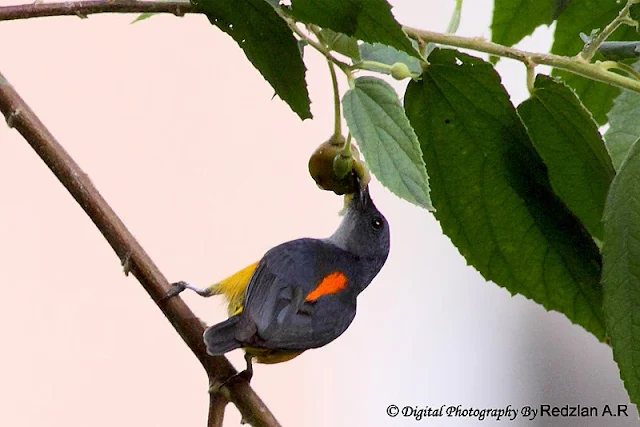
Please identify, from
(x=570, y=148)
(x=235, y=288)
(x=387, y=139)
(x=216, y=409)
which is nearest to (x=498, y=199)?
(x=570, y=148)

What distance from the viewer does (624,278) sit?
2.01 feet

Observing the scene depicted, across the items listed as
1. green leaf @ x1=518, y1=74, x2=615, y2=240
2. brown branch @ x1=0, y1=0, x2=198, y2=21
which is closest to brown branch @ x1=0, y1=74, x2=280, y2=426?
brown branch @ x1=0, y1=0, x2=198, y2=21

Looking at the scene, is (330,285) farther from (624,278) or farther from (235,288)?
(624,278)

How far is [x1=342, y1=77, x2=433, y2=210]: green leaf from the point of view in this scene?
53cm

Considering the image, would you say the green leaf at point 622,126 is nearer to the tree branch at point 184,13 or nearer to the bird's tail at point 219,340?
the tree branch at point 184,13

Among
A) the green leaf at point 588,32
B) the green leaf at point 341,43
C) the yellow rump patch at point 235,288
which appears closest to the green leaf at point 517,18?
the green leaf at point 588,32

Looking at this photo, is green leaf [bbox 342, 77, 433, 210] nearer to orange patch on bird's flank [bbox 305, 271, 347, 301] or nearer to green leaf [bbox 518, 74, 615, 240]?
green leaf [bbox 518, 74, 615, 240]

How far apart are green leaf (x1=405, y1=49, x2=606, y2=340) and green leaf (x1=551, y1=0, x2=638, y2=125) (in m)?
0.21

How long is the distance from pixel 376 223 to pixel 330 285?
0.15 metres

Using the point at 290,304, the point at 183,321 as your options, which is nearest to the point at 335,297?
the point at 290,304

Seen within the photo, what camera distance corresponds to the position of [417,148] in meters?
0.54

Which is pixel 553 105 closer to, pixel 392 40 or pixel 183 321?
pixel 392 40

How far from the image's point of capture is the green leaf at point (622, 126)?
29.0 inches

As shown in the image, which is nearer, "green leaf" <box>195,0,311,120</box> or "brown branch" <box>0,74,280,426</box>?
"green leaf" <box>195,0,311,120</box>
